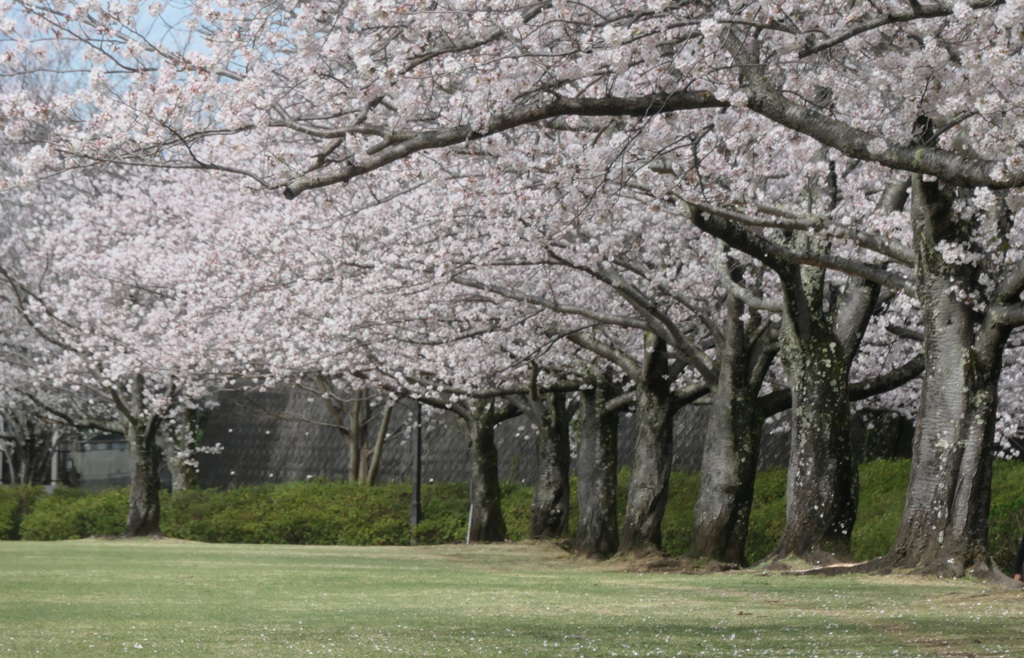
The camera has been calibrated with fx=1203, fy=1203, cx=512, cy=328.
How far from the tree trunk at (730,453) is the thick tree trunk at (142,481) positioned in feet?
51.1

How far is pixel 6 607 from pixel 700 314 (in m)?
10.5

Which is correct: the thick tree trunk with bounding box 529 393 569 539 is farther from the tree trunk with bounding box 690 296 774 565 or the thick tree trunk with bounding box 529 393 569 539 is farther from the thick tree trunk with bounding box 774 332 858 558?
the thick tree trunk with bounding box 774 332 858 558

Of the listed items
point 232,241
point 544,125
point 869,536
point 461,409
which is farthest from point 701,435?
point 544,125

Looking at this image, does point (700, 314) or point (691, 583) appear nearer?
point (691, 583)

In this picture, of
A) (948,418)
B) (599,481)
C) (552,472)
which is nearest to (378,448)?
(552,472)

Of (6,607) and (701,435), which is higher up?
(701,435)

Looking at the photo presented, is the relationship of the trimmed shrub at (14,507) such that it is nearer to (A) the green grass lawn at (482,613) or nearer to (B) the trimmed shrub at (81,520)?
(B) the trimmed shrub at (81,520)

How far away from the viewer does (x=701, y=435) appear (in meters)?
28.4

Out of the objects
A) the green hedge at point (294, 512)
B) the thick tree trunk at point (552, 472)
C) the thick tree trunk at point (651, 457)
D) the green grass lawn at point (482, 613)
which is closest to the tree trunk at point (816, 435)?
Answer: the green grass lawn at point (482, 613)

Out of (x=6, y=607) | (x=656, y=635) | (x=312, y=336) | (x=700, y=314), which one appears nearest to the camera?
(x=656, y=635)

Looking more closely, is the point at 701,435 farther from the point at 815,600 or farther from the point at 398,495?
the point at 815,600

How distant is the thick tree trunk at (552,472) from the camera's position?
81.9 ft

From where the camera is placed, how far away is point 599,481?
2203cm

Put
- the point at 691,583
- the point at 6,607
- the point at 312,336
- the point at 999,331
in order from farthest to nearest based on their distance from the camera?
the point at 312,336 < the point at 691,583 < the point at 999,331 < the point at 6,607
